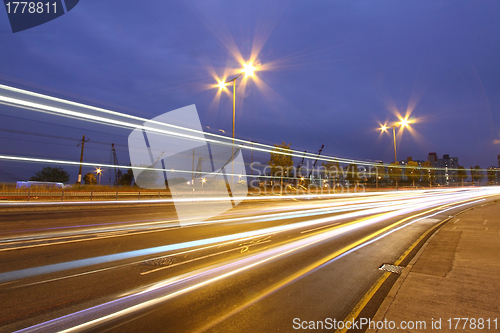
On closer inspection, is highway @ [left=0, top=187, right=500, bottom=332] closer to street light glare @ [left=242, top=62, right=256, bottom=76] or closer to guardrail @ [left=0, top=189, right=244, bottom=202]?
street light glare @ [left=242, top=62, right=256, bottom=76]

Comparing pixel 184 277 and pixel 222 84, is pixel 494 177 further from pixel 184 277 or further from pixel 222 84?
pixel 184 277

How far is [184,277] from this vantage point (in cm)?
528

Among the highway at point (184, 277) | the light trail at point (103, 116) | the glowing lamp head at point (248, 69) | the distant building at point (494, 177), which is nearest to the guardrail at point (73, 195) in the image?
the light trail at point (103, 116)

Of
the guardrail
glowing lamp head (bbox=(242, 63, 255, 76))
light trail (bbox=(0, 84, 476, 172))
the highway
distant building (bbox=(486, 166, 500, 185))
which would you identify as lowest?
the highway

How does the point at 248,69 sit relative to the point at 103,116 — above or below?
above

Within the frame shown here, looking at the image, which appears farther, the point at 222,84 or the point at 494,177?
the point at 494,177

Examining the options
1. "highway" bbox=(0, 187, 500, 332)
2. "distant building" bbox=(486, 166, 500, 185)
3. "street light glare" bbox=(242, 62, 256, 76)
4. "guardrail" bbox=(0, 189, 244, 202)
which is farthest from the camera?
"distant building" bbox=(486, 166, 500, 185)

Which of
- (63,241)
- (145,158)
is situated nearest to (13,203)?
(145,158)

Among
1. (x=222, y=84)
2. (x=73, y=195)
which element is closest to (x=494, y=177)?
(x=222, y=84)

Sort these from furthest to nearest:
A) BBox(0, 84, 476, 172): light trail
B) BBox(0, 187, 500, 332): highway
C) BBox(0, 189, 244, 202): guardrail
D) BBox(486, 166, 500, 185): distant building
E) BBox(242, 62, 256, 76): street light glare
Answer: BBox(486, 166, 500, 185): distant building
BBox(0, 189, 244, 202): guardrail
BBox(242, 62, 256, 76): street light glare
BBox(0, 84, 476, 172): light trail
BBox(0, 187, 500, 332): highway

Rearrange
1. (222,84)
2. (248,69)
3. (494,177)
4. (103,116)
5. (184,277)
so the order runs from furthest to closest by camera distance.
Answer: (494,177), (222,84), (248,69), (103,116), (184,277)

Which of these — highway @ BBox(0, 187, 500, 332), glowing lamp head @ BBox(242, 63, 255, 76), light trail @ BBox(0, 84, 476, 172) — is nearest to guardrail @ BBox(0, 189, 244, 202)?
light trail @ BBox(0, 84, 476, 172)

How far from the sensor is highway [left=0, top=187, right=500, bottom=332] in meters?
3.66

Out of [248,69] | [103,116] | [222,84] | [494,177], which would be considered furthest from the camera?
[494,177]
